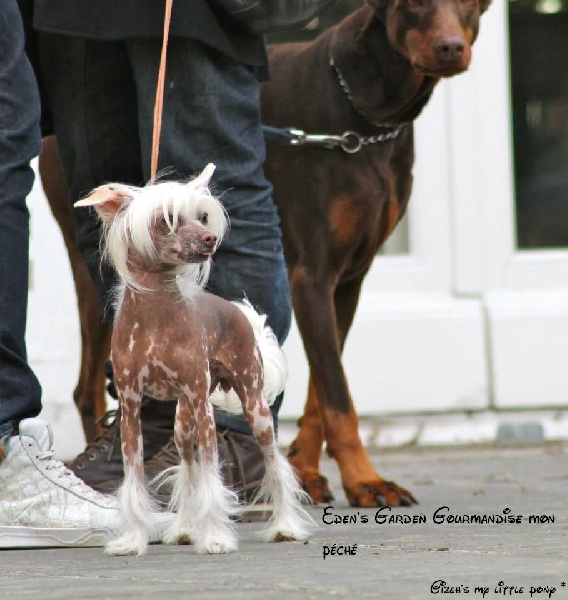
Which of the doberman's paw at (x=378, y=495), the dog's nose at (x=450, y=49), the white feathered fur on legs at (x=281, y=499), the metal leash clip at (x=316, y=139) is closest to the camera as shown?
the white feathered fur on legs at (x=281, y=499)

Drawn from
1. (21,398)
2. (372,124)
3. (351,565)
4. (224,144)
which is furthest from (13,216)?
(372,124)

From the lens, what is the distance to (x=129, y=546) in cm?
239

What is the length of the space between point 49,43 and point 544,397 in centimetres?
271

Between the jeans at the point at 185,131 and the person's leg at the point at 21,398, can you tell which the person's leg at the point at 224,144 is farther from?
the person's leg at the point at 21,398

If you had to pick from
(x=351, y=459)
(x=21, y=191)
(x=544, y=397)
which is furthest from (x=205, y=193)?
(x=544, y=397)

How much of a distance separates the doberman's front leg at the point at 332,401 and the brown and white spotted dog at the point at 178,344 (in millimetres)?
990

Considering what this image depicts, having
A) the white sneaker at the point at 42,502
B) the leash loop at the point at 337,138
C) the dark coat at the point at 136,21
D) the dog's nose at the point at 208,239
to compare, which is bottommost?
the white sneaker at the point at 42,502

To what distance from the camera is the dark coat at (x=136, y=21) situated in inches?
111

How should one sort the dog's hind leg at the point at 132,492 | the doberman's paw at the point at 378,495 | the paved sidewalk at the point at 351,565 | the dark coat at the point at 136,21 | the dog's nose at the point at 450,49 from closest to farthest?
the paved sidewalk at the point at 351,565 → the dog's hind leg at the point at 132,492 → the dark coat at the point at 136,21 → the doberman's paw at the point at 378,495 → the dog's nose at the point at 450,49

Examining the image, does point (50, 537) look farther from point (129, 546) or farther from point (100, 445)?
point (100, 445)

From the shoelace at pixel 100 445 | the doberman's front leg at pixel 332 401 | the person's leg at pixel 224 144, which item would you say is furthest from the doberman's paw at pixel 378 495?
the shoelace at pixel 100 445

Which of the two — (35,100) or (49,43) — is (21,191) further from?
(49,43)

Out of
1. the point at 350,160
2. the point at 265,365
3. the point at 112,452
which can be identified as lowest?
the point at 112,452

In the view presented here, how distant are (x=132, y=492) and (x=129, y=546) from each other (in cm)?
10
